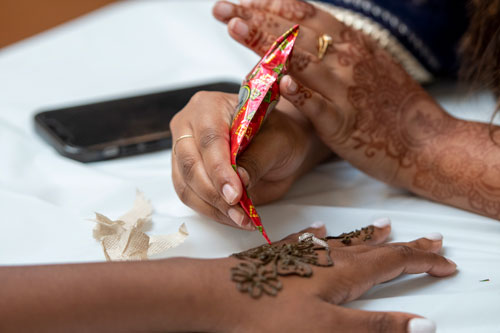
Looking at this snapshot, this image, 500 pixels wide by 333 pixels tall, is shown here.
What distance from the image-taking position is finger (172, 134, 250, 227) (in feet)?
2.33

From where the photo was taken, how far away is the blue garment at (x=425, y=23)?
4.15ft

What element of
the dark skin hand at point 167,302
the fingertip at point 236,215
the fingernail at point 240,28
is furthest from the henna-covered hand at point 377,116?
the dark skin hand at point 167,302

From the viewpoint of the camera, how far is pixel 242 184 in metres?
0.69

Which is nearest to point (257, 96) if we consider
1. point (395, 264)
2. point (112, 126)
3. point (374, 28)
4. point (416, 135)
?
point (395, 264)

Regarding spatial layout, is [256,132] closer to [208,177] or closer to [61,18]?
[208,177]

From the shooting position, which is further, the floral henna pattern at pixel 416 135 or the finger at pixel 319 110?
the floral henna pattern at pixel 416 135

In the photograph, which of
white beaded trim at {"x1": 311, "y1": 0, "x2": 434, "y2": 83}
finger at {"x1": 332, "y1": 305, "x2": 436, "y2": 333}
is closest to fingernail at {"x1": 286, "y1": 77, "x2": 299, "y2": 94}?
finger at {"x1": 332, "y1": 305, "x2": 436, "y2": 333}

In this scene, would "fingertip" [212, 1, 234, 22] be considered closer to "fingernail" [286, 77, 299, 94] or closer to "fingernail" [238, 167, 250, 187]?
"fingernail" [286, 77, 299, 94]

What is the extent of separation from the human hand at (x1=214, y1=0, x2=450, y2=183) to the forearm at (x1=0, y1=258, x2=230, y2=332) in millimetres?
357

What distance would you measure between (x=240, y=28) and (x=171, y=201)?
30cm

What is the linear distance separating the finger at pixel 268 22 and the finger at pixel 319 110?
9 centimetres

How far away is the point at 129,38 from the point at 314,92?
99 cm

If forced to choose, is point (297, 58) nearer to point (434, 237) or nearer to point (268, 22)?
point (268, 22)

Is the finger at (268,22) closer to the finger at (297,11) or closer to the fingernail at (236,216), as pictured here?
the finger at (297,11)
